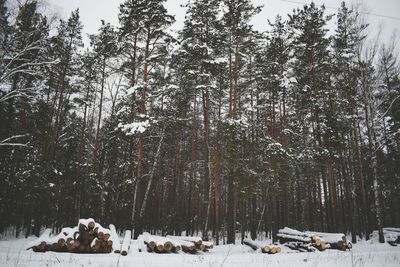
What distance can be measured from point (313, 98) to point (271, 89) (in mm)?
3015

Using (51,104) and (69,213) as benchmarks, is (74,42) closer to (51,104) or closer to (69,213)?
(51,104)

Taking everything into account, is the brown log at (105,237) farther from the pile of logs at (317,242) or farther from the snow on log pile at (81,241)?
the pile of logs at (317,242)

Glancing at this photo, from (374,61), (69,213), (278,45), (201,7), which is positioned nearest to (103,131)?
(69,213)

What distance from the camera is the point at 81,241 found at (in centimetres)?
979

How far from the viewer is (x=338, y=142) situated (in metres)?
18.4

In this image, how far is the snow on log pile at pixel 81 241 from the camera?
9609mm

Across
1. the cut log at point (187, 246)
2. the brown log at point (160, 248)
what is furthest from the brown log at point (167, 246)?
the cut log at point (187, 246)

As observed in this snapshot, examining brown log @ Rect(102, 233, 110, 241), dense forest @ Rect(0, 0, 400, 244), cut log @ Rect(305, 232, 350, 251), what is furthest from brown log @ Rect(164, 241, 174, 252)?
cut log @ Rect(305, 232, 350, 251)

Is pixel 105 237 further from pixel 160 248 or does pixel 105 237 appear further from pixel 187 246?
pixel 187 246

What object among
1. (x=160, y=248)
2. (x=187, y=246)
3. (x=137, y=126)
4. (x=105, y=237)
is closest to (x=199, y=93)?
(x=137, y=126)

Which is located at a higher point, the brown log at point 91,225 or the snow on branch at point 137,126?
the snow on branch at point 137,126

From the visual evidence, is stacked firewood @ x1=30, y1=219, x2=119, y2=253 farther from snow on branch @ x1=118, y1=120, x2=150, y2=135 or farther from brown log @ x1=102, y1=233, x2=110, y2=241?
snow on branch @ x1=118, y1=120, x2=150, y2=135

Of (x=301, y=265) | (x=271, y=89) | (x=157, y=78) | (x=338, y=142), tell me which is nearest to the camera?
(x=301, y=265)

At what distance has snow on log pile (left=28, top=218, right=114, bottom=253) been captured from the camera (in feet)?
31.5
